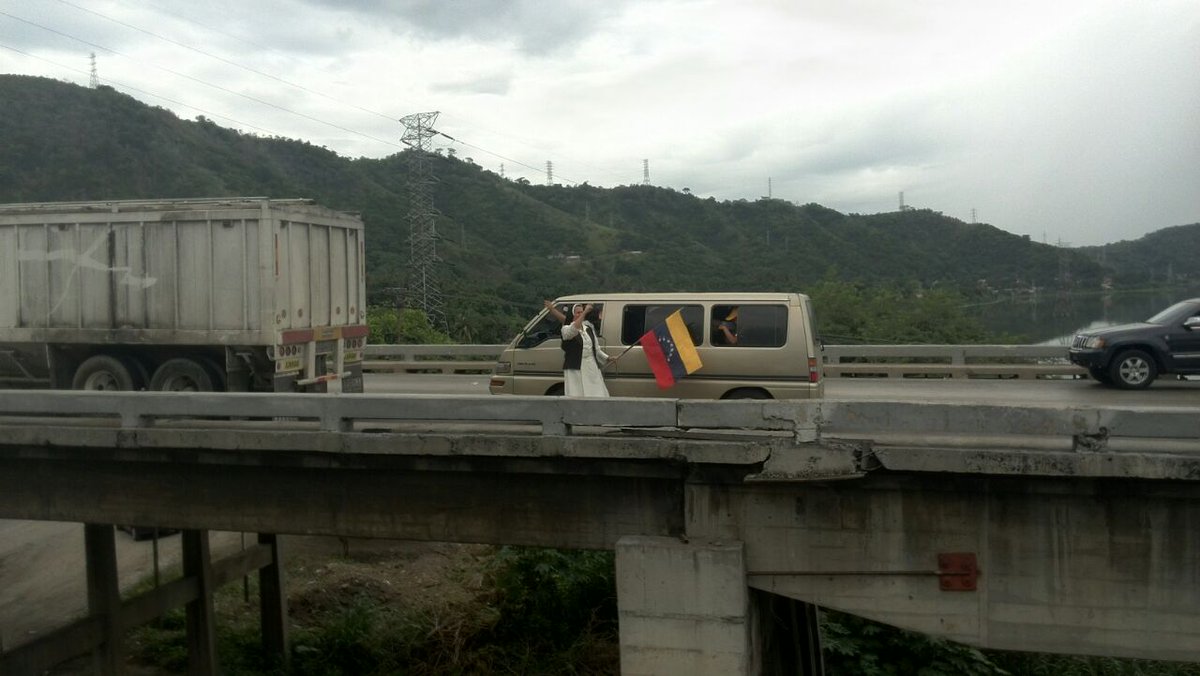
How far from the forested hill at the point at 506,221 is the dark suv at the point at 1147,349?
13823mm

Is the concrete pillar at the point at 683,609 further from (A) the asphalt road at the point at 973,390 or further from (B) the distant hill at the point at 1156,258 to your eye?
(B) the distant hill at the point at 1156,258

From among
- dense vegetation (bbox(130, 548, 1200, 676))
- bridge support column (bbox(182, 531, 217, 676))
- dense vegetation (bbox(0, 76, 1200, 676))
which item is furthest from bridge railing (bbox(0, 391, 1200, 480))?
dense vegetation (bbox(0, 76, 1200, 676))

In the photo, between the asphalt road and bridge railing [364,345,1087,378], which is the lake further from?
the asphalt road

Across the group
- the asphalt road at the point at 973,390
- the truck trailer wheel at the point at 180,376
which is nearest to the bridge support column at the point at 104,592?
the truck trailer wheel at the point at 180,376

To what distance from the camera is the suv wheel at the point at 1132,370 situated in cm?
1437

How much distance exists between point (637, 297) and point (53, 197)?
35673 mm

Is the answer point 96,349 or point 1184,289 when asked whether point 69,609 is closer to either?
point 96,349

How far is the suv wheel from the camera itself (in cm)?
1437

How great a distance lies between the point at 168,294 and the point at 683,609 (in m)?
7.99

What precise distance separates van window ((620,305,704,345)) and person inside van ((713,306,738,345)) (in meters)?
0.18

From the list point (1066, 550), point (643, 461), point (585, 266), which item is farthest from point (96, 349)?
point (585, 266)

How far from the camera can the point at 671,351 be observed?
10953 mm

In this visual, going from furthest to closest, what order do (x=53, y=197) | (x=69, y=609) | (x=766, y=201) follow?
(x=766, y=201) < (x=53, y=197) < (x=69, y=609)

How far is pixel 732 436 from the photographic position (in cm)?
786
